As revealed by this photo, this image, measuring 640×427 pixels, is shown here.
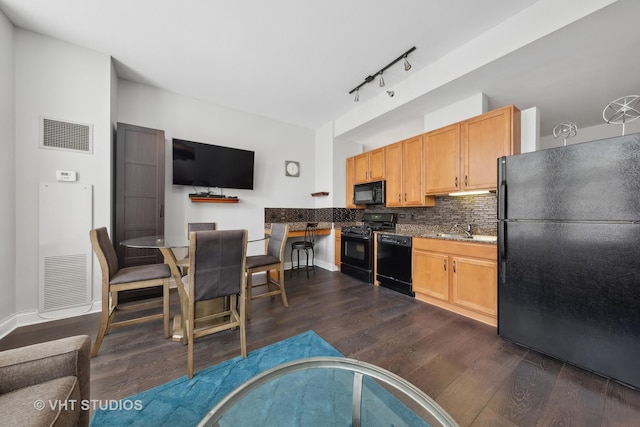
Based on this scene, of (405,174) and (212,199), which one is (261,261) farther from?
(405,174)

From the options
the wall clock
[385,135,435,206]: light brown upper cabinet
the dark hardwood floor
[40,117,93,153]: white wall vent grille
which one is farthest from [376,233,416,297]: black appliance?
[40,117,93,153]: white wall vent grille

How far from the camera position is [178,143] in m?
3.22

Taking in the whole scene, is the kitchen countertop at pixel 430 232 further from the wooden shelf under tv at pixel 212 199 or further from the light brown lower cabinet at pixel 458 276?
the wooden shelf under tv at pixel 212 199

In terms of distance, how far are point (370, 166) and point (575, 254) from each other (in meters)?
2.93

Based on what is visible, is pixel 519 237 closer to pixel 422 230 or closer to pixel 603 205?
pixel 603 205

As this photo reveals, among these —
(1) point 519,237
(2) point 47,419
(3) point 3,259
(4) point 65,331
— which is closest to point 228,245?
(2) point 47,419

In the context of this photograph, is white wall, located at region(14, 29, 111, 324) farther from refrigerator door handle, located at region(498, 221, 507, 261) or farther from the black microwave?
refrigerator door handle, located at region(498, 221, 507, 261)

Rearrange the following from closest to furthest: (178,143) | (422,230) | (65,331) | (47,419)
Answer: (47,419)
(65,331)
(178,143)
(422,230)

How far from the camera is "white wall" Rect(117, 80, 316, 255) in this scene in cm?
317

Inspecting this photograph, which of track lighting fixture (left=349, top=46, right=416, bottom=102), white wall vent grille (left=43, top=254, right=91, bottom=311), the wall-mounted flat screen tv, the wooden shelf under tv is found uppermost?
track lighting fixture (left=349, top=46, right=416, bottom=102)

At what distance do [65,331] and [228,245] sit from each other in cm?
196

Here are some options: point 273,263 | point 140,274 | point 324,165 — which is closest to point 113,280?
point 140,274

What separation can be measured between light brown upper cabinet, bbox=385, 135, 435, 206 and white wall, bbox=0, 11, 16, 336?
4398 mm

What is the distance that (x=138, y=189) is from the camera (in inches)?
109
